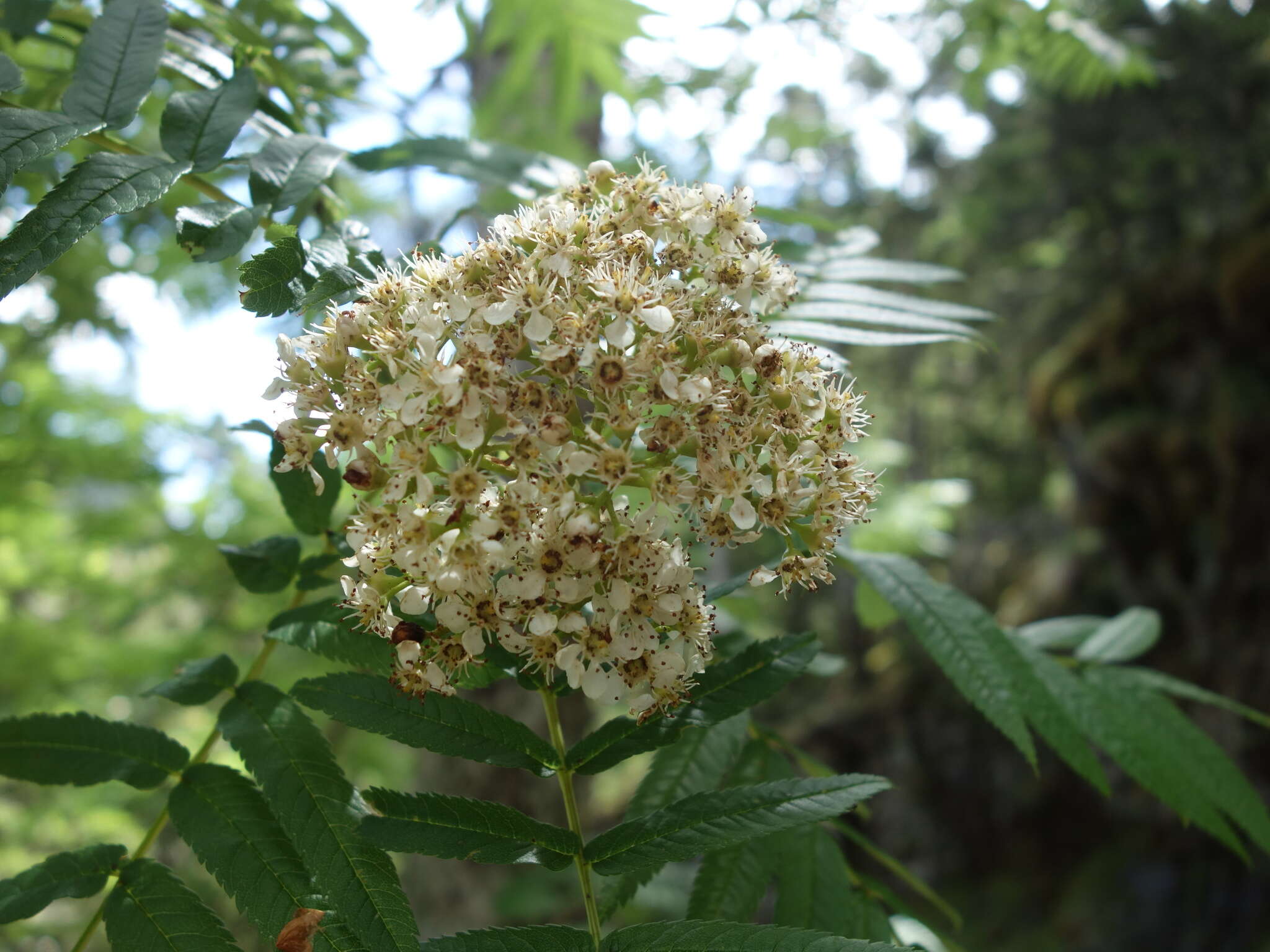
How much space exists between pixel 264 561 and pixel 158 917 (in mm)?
743

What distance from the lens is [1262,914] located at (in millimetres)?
8164

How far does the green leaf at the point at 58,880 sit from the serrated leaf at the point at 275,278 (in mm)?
1030

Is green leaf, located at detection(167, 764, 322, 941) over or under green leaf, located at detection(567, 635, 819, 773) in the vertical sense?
under

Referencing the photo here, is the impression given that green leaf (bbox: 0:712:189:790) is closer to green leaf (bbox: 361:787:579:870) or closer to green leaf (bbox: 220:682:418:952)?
green leaf (bbox: 220:682:418:952)

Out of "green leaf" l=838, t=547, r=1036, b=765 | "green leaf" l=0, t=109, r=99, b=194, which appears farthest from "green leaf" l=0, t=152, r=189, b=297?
"green leaf" l=838, t=547, r=1036, b=765

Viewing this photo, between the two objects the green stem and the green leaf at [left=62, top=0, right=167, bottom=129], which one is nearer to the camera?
the green stem

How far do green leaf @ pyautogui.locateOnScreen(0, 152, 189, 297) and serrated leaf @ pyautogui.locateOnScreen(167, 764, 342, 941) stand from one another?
37.4 inches

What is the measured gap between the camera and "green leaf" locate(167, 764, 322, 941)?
1.43m

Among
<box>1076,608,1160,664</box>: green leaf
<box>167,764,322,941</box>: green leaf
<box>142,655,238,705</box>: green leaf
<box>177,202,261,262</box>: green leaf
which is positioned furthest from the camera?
<box>1076,608,1160,664</box>: green leaf

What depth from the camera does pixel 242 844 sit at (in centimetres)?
153

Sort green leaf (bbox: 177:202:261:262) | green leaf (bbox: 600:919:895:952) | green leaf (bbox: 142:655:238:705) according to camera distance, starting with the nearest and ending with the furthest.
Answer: green leaf (bbox: 600:919:895:952) < green leaf (bbox: 177:202:261:262) < green leaf (bbox: 142:655:238:705)

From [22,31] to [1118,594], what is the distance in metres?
10.9

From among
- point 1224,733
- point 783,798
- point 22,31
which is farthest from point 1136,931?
point 22,31

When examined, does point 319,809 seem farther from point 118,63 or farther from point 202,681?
point 118,63
